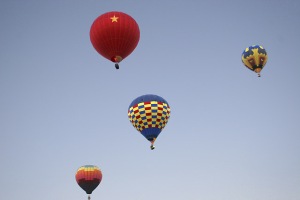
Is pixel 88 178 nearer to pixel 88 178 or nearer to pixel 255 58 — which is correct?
pixel 88 178

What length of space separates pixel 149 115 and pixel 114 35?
735 cm

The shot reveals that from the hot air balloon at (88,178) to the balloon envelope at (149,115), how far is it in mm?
11875

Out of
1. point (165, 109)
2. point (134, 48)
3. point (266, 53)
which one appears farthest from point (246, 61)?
point (134, 48)

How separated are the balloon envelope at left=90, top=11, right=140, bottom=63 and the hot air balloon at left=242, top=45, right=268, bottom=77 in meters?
18.1

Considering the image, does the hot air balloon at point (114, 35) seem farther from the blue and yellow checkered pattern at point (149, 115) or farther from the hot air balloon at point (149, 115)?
the blue and yellow checkered pattern at point (149, 115)

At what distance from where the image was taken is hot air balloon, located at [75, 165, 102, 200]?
3794 centimetres

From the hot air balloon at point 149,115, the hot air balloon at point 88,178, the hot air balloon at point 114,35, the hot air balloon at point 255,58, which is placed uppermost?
the hot air balloon at point 255,58

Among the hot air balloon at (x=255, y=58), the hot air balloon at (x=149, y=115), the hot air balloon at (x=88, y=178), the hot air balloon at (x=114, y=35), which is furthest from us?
the hot air balloon at (x=255, y=58)

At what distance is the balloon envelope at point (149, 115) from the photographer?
28.5m

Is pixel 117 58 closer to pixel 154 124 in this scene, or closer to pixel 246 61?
pixel 154 124

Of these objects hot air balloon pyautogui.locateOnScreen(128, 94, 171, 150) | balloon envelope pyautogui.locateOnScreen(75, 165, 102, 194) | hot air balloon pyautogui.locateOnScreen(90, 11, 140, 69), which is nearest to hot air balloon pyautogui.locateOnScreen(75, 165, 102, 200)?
balloon envelope pyautogui.locateOnScreen(75, 165, 102, 194)

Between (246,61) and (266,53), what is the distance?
2.46 meters

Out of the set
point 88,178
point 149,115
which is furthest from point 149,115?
point 88,178

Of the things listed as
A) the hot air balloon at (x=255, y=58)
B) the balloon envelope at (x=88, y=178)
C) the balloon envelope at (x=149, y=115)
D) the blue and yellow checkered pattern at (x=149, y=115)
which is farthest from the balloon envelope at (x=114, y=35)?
the hot air balloon at (x=255, y=58)
